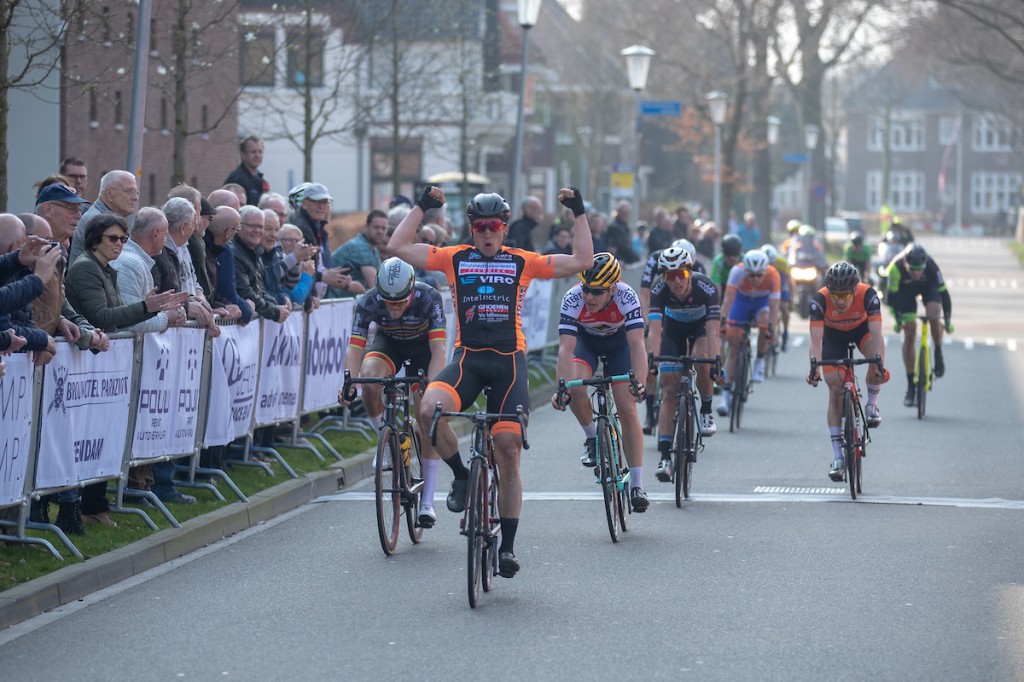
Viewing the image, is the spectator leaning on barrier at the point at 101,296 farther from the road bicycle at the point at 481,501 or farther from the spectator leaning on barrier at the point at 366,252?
the spectator leaning on barrier at the point at 366,252

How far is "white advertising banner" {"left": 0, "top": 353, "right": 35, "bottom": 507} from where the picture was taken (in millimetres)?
8648

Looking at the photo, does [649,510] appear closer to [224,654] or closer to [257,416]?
[257,416]

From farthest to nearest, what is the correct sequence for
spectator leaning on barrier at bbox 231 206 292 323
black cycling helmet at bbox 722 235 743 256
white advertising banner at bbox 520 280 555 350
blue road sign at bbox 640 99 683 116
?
blue road sign at bbox 640 99 683 116 < white advertising banner at bbox 520 280 555 350 < black cycling helmet at bbox 722 235 743 256 < spectator leaning on barrier at bbox 231 206 292 323

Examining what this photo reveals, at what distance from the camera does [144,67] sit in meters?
12.8

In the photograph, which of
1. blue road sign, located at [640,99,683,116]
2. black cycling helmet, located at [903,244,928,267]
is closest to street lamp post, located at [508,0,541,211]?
blue road sign, located at [640,99,683,116]

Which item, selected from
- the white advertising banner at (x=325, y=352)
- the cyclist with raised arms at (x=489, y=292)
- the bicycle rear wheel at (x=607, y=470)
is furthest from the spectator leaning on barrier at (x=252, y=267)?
the cyclist with raised arms at (x=489, y=292)

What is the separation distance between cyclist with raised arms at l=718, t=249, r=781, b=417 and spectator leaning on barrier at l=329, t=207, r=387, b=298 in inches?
151

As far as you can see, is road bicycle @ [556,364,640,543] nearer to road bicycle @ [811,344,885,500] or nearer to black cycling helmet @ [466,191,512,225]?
black cycling helmet @ [466,191,512,225]

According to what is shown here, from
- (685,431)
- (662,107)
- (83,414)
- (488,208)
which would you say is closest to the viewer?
(488,208)

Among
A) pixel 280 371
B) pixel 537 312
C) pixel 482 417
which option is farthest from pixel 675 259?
pixel 537 312

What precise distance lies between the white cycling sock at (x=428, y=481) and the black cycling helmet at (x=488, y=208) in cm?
205

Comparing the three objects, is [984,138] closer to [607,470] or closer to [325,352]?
[325,352]

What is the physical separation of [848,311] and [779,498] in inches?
62.6

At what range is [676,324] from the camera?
44.6ft
